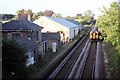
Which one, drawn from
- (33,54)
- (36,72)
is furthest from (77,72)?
(33,54)

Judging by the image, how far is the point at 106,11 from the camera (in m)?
16.7

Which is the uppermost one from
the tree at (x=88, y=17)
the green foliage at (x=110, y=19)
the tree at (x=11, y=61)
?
the tree at (x=88, y=17)

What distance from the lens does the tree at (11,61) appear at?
9859mm

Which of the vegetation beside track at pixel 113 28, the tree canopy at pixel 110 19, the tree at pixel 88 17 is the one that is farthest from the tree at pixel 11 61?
the tree at pixel 88 17

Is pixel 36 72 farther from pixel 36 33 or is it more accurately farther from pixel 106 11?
pixel 106 11

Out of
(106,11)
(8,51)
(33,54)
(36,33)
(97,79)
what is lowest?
(97,79)

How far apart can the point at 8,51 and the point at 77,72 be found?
8.06 m

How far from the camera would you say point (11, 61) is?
1020 cm

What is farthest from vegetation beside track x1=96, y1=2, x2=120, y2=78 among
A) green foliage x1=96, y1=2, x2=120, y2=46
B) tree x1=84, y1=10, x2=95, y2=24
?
tree x1=84, y1=10, x2=95, y2=24

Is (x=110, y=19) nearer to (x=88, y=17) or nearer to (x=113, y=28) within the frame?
(x=113, y=28)

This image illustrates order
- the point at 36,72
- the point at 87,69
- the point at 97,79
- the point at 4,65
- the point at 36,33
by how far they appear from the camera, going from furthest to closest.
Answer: the point at 36,33, the point at 87,69, the point at 36,72, the point at 97,79, the point at 4,65

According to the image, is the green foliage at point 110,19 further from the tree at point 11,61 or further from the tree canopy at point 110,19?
the tree at point 11,61

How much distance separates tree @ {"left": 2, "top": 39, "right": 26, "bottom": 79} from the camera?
986 centimetres

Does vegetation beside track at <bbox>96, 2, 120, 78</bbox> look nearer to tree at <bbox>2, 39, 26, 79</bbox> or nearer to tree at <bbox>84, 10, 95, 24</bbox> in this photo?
tree at <bbox>2, 39, 26, 79</bbox>
